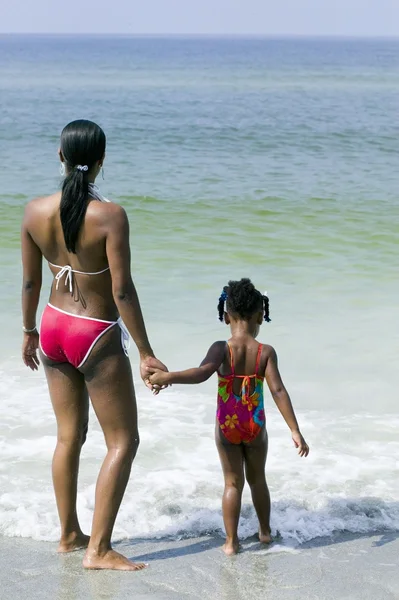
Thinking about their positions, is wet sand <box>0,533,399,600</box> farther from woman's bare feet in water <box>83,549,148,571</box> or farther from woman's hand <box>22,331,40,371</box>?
woman's hand <box>22,331,40,371</box>

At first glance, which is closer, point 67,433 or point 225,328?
point 67,433

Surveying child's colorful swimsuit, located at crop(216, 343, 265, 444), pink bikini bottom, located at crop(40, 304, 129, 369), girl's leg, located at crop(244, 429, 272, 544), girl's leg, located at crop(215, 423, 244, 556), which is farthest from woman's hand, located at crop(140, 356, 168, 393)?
girl's leg, located at crop(244, 429, 272, 544)

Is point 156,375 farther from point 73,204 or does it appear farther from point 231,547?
point 231,547

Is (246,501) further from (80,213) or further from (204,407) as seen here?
(80,213)

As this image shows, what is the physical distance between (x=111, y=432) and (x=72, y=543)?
0.57 m

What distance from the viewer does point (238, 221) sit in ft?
41.8

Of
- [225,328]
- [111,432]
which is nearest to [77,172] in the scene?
[111,432]

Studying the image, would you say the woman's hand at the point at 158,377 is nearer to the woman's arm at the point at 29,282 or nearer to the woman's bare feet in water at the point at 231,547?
the woman's arm at the point at 29,282

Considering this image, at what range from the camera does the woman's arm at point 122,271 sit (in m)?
3.45

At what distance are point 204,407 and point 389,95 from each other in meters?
34.2

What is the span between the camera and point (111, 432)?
12.1 ft

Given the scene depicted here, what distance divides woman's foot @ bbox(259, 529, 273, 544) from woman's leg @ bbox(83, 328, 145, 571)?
603 millimetres

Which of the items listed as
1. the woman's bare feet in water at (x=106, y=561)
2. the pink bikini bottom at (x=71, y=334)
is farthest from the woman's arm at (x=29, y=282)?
the woman's bare feet in water at (x=106, y=561)

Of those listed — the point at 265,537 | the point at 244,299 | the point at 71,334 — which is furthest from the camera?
the point at 265,537
